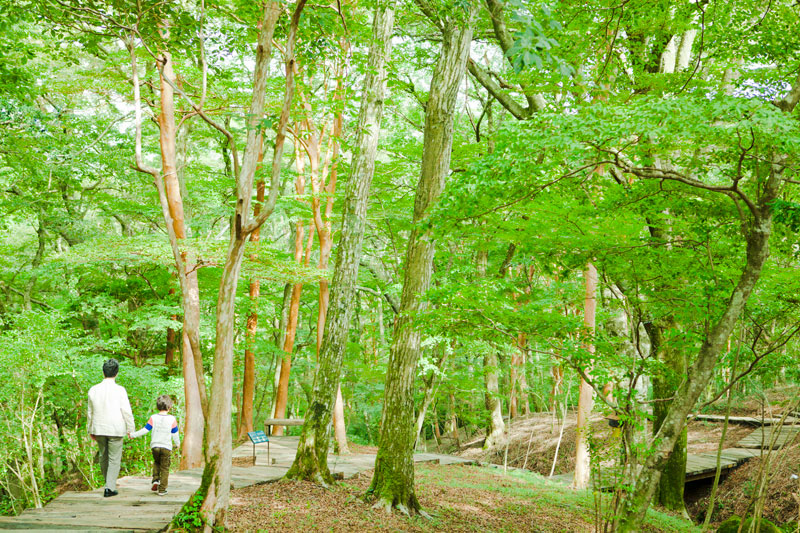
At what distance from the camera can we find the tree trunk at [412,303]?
5914 mm

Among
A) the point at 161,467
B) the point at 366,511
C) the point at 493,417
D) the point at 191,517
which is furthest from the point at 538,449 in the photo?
the point at 191,517

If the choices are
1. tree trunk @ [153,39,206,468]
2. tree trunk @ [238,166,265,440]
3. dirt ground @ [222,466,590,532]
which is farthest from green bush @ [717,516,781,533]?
tree trunk @ [238,166,265,440]

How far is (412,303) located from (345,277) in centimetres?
119

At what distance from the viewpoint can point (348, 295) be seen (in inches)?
269

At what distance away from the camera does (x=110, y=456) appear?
18.1 ft

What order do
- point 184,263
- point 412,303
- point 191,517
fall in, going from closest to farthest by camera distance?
1. point 191,517
2. point 412,303
3. point 184,263

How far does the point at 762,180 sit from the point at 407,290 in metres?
3.69

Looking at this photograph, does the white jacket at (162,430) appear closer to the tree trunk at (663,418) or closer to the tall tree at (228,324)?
the tall tree at (228,324)

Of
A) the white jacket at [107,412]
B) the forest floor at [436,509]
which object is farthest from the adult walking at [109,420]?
the forest floor at [436,509]

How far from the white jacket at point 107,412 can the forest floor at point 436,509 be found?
4.75ft

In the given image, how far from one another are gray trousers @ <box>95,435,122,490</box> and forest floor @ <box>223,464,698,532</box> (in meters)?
1.27

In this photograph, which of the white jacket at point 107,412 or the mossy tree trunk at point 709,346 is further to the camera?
the white jacket at point 107,412

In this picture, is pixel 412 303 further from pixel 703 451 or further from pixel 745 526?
pixel 703 451

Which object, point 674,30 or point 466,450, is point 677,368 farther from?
point 466,450
